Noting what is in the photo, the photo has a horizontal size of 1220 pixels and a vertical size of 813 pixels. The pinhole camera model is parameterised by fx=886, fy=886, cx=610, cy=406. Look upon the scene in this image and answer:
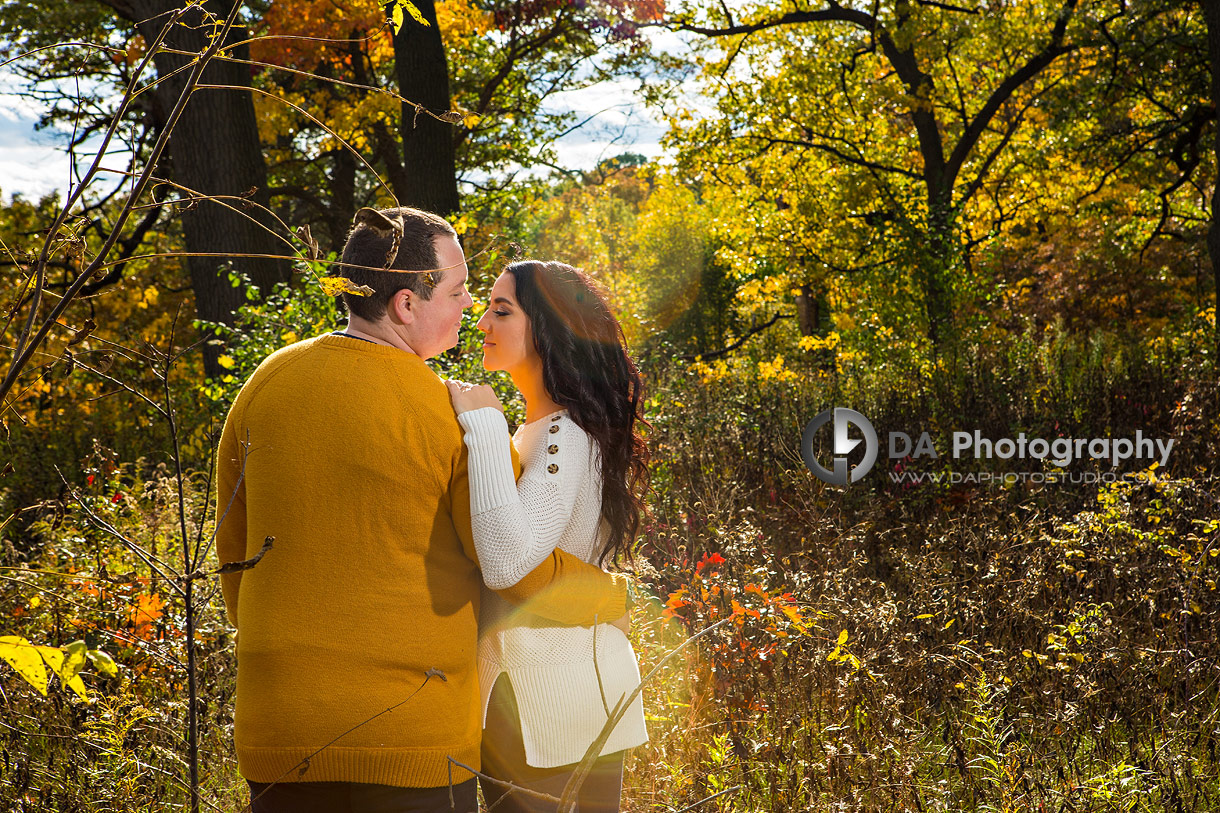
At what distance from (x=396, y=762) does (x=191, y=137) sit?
21.2 ft

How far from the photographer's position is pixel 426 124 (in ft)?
23.5

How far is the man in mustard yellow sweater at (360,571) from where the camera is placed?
59.1 inches

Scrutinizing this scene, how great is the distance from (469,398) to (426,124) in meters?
6.02

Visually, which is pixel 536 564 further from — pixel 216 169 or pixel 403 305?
pixel 216 169

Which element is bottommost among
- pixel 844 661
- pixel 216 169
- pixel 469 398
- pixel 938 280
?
pixel 844 661

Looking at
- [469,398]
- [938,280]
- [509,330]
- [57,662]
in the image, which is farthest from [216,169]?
[938,280]

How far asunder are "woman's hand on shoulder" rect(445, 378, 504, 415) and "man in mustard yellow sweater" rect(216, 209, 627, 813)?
4 cm

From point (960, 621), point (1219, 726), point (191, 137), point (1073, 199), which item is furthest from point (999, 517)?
point (1073, 199)

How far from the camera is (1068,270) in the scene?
1589cm

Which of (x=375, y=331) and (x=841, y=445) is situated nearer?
(x=375, y=331)

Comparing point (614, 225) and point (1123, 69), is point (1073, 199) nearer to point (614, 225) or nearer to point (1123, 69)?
point (1123, 69)

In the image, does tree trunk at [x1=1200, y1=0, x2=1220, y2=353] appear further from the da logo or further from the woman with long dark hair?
the woman with long dark hair

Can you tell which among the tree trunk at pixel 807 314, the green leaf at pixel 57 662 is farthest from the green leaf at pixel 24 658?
the tree trunk at pixel 807 314

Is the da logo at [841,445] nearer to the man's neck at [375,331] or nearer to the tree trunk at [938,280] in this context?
the tree trunk at [938,280]
